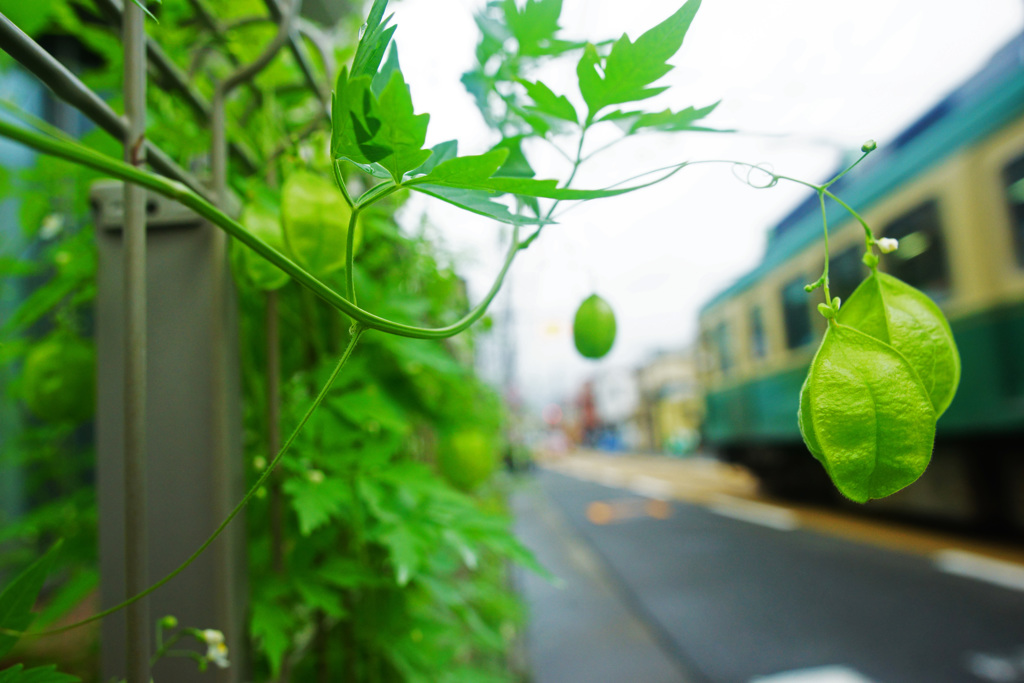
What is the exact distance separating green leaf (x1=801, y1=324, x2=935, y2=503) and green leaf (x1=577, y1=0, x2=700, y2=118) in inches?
5.3

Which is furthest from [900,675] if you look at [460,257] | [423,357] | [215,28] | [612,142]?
[215,28]

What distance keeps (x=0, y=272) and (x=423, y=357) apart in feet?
1.63

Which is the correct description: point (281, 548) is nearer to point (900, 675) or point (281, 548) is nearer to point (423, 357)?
point (423, 357)

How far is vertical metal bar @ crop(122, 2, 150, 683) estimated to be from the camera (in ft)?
0.97

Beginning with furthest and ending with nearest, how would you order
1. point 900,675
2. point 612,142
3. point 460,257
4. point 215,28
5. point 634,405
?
point 634,405 → point 900,675 → point 460,257 → point 215,28 → point 612,142

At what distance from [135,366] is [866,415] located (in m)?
0.34

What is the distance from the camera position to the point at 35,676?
0.72ft

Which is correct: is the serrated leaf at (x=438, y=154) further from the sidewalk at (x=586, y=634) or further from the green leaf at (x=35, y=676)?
the sidewalk at (x=586, y=634)

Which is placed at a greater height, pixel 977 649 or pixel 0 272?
pixel 0 272

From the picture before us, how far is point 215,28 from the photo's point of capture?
48 cm

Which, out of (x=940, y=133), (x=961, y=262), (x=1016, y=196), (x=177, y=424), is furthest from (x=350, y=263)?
(x=940, y=133)

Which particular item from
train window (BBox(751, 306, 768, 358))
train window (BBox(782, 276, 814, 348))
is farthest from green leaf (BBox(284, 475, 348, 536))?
train window (BBox(751, 306, 768, 358))

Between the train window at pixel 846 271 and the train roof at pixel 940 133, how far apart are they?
331mm

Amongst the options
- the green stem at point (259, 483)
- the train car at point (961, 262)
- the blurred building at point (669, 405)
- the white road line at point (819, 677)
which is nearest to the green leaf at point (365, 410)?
the green stem at point (259, 483)
